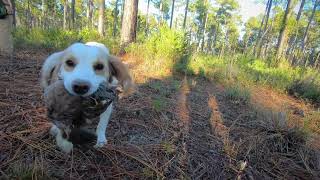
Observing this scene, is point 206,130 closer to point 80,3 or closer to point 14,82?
point 14,82

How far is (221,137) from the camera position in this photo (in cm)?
289

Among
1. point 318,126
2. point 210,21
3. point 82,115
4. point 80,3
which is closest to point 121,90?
point 82,115

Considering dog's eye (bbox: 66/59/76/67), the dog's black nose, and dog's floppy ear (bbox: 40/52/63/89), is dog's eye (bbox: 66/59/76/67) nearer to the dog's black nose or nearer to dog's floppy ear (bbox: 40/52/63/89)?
dog's floppy ear (bbox: 40/52/63/89)

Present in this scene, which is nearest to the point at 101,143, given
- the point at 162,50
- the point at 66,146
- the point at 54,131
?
the point at 66,146

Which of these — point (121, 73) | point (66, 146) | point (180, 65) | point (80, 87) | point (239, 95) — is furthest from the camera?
point (180, 65)

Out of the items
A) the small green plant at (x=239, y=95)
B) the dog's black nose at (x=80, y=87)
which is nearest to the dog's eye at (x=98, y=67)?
the dog's black nose at (x=80, y=87)

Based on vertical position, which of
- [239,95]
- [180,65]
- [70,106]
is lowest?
[239,95]

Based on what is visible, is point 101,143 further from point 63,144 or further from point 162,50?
point 162,50

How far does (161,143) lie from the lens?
254cm

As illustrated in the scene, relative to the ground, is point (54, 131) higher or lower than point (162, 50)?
lower

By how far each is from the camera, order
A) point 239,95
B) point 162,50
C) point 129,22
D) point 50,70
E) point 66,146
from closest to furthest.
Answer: point 66,146 < point 50,70 < point 239,95 < point 162,50 < point 129,22

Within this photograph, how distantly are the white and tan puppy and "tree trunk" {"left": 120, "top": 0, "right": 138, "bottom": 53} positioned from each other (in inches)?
219

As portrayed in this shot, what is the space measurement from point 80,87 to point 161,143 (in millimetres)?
1039

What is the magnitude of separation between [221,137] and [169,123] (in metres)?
0.55
